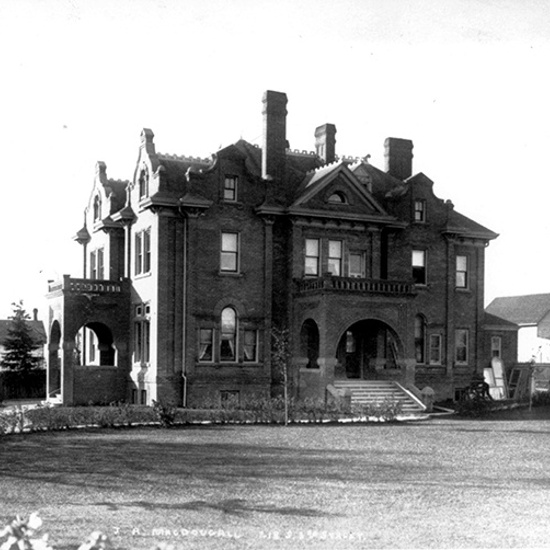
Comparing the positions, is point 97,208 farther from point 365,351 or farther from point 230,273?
point 365,351

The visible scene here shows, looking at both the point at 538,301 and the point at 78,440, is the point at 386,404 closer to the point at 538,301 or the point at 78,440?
the point at 78,440

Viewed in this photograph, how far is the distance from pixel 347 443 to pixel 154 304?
647 inches

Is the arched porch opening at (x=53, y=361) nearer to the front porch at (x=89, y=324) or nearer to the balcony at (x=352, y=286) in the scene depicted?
the front porch at (x=89, y=324)

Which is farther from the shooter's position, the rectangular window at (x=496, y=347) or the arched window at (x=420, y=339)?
the rectangular window at (x=496, y=347)

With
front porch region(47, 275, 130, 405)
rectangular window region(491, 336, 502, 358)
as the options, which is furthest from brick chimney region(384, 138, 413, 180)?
front porch region(47, 275, 130, 405)

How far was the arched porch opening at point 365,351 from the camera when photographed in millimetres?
39969

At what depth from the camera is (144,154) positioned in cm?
3906

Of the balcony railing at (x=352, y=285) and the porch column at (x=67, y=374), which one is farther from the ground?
the balcony railing at (x=352, y=285)

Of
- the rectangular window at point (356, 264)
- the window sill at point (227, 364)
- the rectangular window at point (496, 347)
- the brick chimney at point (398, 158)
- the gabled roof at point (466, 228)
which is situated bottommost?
the window sill at point (227, 364)

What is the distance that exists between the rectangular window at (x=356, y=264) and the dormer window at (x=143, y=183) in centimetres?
973

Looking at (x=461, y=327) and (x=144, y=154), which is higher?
(x=144, y=154)

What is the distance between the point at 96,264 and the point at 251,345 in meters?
10.9

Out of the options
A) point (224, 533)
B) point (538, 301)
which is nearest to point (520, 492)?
point (224, 533)

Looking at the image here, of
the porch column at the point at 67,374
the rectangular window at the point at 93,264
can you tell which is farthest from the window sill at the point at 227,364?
the rectangular window at the point at 93,264
